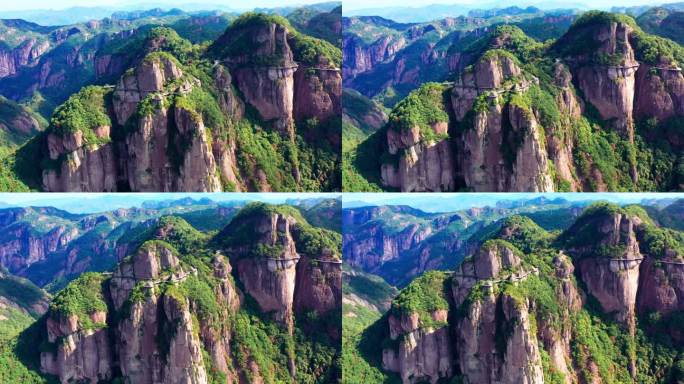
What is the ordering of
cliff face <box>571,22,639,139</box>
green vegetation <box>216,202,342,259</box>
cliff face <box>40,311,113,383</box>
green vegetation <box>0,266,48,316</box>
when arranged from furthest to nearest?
cliff face <box>571,22,639,139</box>
green vegetation <box>0,266,48,316</box>
green vegetation <box>216,202,342,259</box>
cliff face <box>40,311,113,383</box>

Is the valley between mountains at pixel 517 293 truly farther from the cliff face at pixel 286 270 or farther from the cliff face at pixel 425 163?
the cliff face at pixel 425 163

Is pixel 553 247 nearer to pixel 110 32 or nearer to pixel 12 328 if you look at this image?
pixel 12 328

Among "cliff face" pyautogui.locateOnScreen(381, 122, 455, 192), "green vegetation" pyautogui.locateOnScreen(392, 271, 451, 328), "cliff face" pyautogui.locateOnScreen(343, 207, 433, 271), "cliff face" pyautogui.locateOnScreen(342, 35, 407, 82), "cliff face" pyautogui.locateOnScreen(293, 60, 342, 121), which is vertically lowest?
"green vegetation" pyautogui.locateOnScreen(392, 271, 451, 328)

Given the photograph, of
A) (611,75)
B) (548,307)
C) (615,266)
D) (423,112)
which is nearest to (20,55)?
(423,112)

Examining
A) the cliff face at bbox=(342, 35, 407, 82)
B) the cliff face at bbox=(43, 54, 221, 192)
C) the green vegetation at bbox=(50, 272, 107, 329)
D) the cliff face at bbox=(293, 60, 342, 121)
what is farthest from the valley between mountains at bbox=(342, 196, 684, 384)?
the cliff face at bbox=(342, 35, 407, 82)

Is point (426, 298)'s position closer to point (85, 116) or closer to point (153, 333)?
point (153, 333)

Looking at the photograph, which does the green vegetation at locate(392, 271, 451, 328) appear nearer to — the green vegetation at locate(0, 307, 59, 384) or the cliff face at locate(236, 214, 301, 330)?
the cliff face at locate(236, 214, 301, 330)

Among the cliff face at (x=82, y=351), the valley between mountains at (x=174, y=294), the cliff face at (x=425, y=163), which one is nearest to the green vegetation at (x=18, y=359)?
the valley between mountains at (x=174, y=294)
